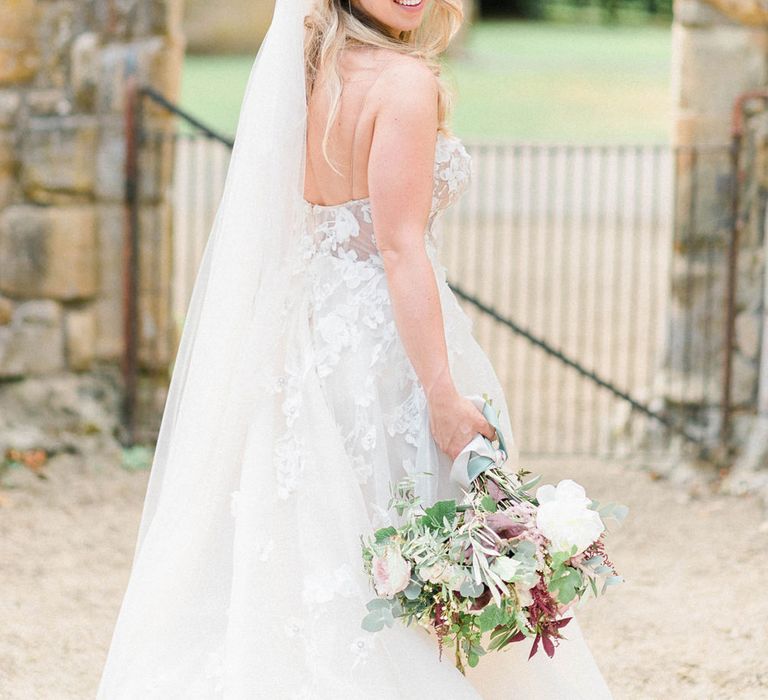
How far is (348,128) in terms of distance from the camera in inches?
102

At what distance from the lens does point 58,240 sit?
18.4 feet

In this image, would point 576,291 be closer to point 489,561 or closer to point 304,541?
point 304,541

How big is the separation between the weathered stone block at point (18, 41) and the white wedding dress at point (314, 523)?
3126 mm

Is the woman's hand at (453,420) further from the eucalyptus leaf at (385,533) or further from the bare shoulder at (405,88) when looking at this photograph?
the bare shoulder at (405,88)

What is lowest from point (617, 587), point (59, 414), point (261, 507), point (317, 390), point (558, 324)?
point (617, 587)

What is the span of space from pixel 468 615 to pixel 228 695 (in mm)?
515

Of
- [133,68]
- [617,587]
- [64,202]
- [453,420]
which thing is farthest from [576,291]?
[453,420]

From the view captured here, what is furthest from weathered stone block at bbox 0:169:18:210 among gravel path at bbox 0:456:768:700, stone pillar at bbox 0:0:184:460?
gravel path at bbox 0:456:768:700

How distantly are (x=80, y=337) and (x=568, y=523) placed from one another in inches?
147

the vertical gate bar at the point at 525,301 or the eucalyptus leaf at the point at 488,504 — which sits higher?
the eucalyptus leaf at the point at 488,504

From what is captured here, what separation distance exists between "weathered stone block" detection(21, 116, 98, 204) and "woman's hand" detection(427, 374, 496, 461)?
3.43 m

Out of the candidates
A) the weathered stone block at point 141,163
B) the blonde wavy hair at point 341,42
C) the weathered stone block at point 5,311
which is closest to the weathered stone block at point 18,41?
the weathered stone block at point 141,163

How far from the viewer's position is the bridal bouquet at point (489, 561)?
2.40m

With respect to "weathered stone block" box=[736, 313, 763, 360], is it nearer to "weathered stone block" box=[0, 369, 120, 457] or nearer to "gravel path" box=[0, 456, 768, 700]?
"gravel path" box=[0, 456, 768, 700]
